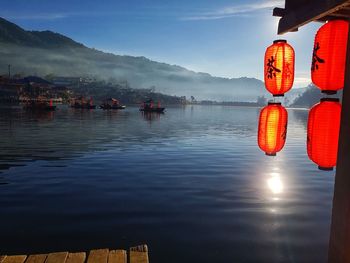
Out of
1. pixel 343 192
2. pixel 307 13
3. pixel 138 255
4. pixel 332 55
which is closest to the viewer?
pixel 343 192

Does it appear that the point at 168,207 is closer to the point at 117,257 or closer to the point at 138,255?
the point at 138,255

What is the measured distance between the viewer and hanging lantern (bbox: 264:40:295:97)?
801 centimetres

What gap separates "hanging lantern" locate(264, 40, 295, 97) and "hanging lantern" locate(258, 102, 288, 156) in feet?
1.50

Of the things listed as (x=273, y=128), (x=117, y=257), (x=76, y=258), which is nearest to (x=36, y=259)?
(x=76, y=258)

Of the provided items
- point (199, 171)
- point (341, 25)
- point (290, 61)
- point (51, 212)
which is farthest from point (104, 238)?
point (199, 171)

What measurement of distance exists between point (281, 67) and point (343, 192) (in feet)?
15.1

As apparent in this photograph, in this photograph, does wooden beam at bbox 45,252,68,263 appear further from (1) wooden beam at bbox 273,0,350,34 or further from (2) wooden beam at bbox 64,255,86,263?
(1) wooden beam at bbox 273,0,350,34

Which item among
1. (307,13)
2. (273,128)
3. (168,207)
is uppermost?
(307,13)

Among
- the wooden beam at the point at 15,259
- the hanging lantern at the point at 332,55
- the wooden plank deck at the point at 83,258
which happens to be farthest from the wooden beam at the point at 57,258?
the hanging lantern at the point at 332,55

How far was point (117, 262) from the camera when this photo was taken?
18.7 feet

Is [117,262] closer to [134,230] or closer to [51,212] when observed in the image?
[134,230]

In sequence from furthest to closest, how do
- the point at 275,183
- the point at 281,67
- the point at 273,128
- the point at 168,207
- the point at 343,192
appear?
the point at 275,183 < the point at 168,207 < the point at 273,128 < the point at 281,67 < the point at 343,192

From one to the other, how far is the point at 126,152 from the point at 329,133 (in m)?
20.5

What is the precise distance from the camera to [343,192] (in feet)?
13.9
